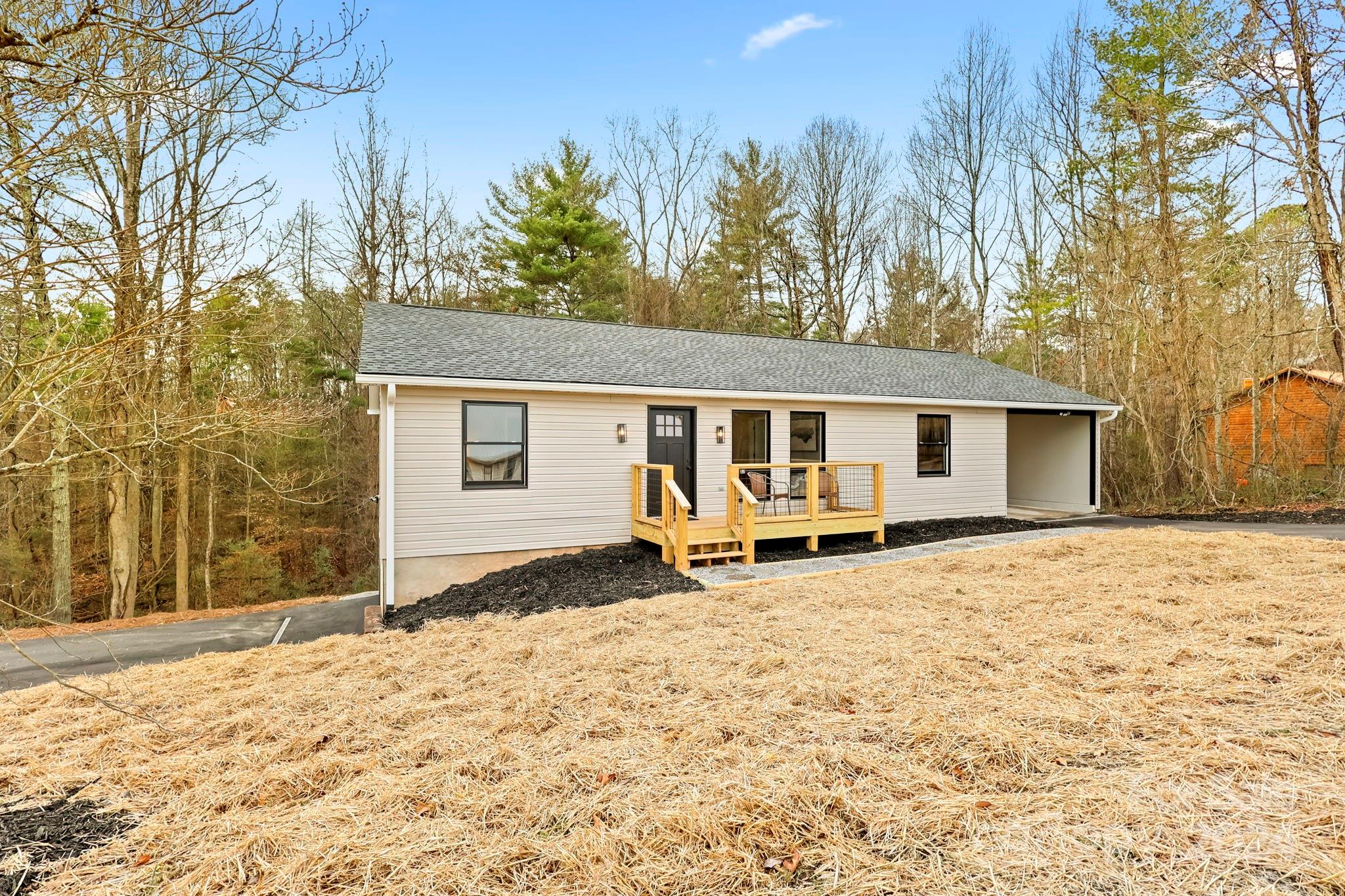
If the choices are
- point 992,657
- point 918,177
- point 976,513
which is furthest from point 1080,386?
point 992,657

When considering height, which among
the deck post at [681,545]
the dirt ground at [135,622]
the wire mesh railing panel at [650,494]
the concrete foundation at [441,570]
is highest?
the wire mesh railing panel at [650,494]

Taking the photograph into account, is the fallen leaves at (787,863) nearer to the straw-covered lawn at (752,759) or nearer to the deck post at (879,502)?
the straw-covered lawn at (752,759)

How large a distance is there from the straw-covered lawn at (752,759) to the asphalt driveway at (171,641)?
232 cm

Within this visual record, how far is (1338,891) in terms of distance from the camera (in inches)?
66.3

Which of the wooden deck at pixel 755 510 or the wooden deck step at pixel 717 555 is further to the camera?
the wooden deck at pixel 755 510

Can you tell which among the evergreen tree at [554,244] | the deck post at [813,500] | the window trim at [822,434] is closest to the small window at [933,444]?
the window trim at [822,434]

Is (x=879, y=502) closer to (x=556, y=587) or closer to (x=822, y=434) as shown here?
(x=822, y=434)

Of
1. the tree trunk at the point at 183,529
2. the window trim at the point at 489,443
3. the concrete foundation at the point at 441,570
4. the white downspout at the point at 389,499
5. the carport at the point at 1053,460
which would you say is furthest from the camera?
the carport at the point at 1053,460

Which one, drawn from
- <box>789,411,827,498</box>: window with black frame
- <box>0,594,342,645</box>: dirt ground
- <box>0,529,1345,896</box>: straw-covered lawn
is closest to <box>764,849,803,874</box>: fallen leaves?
<box>0,529,1345,896</box>: straw-covered lawn

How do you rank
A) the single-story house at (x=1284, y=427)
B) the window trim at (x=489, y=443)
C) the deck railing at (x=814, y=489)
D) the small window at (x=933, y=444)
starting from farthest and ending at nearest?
the single-story house at (x=1284, y=427)
the small window at (x=933, y=444)
the deck railing at (x=814, y=489)
the window trim at (x=489, y=443)

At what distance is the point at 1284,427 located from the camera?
15727 millimetres

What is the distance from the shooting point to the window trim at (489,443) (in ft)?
26.7

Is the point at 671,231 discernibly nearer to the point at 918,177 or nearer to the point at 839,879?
the point at 918,177

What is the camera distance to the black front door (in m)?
9.41
